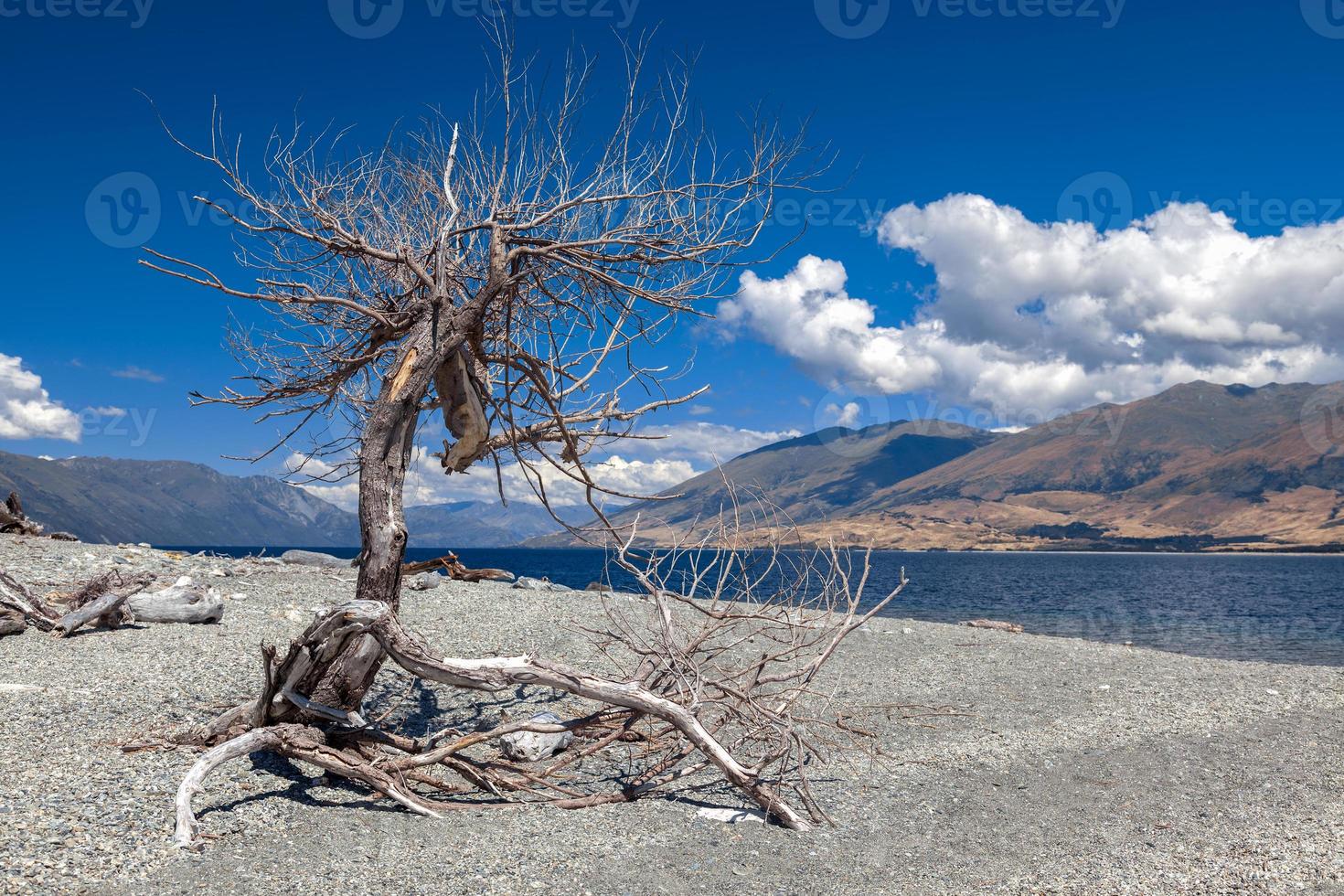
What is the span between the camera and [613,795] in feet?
27.3

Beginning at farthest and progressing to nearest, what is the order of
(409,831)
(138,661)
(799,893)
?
(138,661), (409,831), (799,893)

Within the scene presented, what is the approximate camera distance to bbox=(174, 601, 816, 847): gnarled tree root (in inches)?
305

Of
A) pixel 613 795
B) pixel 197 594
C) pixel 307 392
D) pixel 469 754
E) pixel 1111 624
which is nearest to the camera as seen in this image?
pixel 613 795

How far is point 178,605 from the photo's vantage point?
1459 centimetres

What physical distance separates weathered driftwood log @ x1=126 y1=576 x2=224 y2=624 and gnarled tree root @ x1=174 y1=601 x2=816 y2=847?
698cm

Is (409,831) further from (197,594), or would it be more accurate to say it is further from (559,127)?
(197,594)

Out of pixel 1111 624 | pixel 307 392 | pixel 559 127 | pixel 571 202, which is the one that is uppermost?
pixel 559 127

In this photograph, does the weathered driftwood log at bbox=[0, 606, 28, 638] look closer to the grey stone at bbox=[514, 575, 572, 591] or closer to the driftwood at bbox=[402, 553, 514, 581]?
the driftwood at bbox=[402, 553, 514, 581]

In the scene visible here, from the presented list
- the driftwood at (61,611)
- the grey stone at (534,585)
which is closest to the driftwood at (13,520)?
the driftwood at (61,611)

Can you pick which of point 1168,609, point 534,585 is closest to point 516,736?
point 534,585

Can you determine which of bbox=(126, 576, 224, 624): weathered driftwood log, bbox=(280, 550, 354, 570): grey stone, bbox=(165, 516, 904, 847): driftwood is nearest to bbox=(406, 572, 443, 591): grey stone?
bbox=(280, 550, 354, 570): grey stone

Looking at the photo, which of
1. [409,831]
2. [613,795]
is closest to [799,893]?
[613,795]

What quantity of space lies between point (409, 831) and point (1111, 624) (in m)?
38.5

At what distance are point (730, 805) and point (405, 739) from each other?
3330 mm
